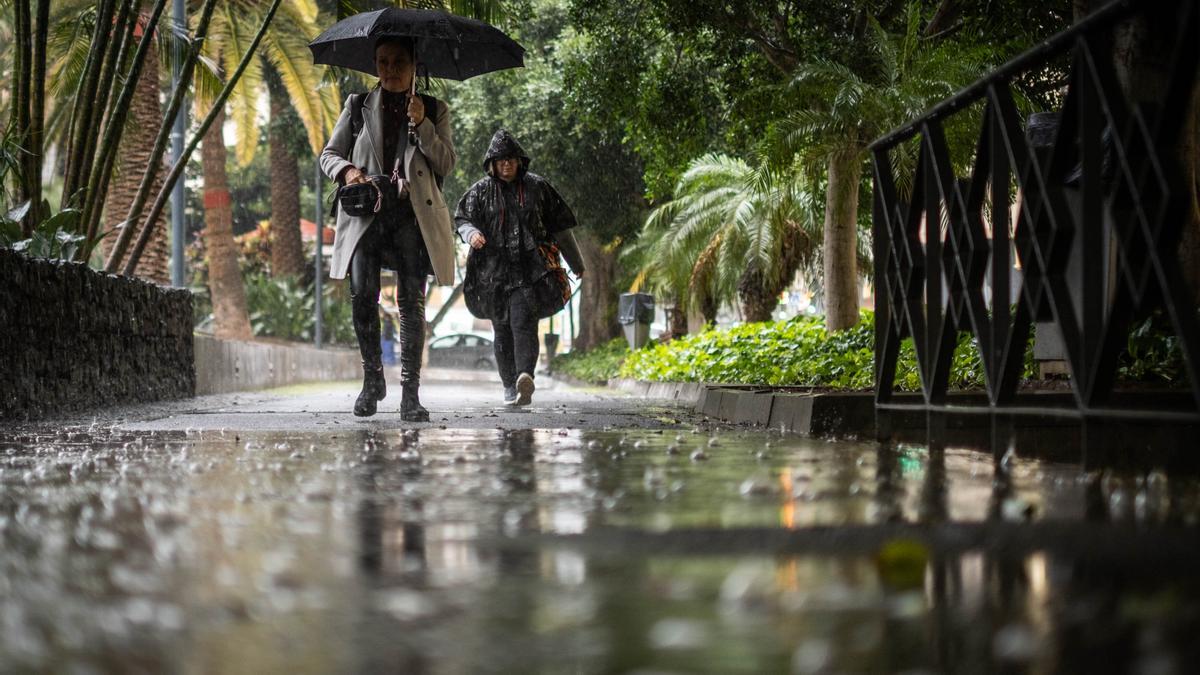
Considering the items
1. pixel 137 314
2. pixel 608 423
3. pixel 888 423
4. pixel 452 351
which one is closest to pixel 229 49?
pixel 137 314

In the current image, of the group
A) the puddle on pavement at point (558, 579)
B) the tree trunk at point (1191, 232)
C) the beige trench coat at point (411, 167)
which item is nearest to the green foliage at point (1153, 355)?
the tree trunk at point (1191, 232)

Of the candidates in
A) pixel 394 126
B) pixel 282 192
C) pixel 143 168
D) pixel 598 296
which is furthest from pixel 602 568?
pixel 598 296

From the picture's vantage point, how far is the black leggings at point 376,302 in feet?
27.0

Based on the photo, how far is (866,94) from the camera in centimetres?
1471

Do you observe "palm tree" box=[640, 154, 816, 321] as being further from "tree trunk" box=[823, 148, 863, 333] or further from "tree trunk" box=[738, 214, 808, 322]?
"tree trunk" box=[823, 148, 863, 333]

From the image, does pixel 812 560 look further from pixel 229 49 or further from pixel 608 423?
pixel 229 49

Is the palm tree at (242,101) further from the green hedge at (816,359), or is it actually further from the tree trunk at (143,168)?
the green hedge at (816,359)

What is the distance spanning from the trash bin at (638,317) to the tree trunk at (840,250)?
332 inches

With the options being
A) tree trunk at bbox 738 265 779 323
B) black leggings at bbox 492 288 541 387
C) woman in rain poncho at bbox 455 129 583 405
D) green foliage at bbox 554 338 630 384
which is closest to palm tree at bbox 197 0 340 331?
green foliage at bbox 554 338 630 384

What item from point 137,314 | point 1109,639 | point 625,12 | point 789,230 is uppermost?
point 625,12

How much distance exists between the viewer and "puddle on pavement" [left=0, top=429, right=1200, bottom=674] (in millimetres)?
1911

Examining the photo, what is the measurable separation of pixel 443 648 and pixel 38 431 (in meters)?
5.98

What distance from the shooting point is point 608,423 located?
8.28 metres

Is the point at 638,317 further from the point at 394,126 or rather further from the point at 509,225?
the point at 394,126
